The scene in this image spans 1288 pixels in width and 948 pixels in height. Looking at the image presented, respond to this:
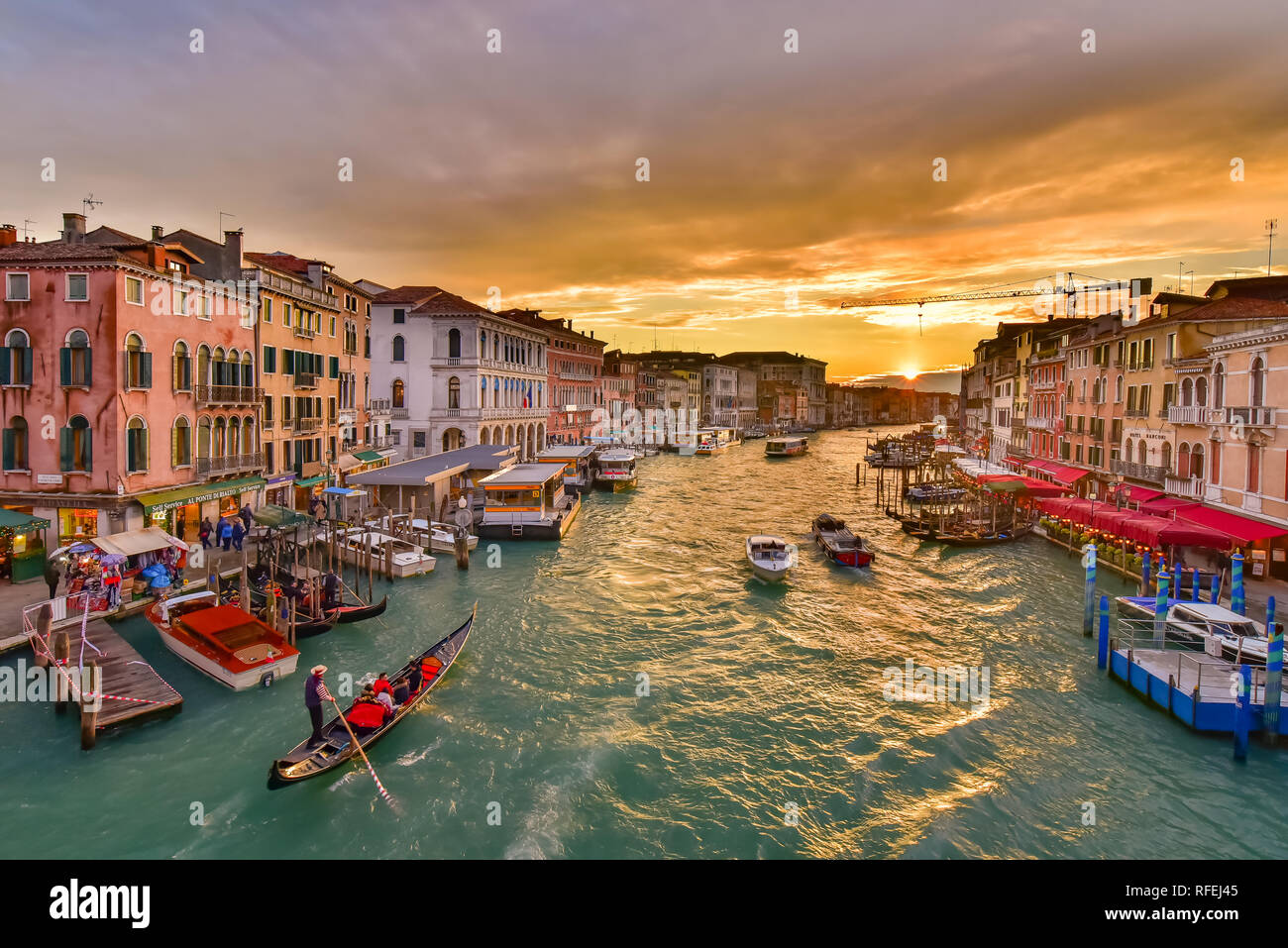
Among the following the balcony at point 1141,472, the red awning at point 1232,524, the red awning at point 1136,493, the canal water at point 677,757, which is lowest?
the canal water at point 677,757

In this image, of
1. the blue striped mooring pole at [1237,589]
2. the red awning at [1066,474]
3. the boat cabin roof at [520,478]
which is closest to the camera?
the blue striped mooring pole at [1237,589]

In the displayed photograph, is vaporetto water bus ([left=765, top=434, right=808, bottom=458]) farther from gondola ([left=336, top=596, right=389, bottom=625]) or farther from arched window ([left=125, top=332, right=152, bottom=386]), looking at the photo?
arched window ([left=125, top=332, right=152, bottom=386])

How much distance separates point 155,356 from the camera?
930 inches

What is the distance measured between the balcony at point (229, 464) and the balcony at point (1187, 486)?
38.2 meters

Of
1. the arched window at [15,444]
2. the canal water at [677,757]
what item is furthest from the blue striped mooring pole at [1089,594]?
the arched window at [15,444]

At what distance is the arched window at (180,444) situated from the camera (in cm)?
2459

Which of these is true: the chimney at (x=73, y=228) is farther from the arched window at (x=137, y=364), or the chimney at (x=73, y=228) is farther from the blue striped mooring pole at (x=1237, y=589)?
the blue striped mooring pole at (x=1237, y=589)

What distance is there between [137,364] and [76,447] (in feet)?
10.3

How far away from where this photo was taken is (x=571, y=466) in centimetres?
5341

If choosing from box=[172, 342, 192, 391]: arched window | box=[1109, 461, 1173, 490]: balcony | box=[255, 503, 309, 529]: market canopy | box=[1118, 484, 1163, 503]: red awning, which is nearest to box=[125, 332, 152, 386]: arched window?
box=[172, 342, 192, 391]: arched window

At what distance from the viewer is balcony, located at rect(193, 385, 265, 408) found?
25828 millimetres

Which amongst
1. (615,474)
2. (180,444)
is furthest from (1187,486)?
(180,444)
